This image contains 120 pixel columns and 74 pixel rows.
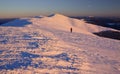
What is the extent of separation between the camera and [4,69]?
17062 millimetres

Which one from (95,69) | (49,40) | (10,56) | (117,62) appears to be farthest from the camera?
(49,40)

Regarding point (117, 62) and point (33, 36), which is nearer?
point (117, 62)

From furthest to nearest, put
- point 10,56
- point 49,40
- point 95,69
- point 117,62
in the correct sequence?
point 49,40, point 117,62, point 10,56, point 95,69

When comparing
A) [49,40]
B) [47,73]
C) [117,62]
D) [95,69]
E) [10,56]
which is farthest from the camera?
[49,40]

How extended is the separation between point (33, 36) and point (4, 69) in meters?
12.3

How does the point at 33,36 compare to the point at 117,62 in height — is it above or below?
above

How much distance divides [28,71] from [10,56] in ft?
14.9

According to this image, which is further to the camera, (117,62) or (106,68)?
(117,62)

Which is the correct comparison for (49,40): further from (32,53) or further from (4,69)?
(4,69)

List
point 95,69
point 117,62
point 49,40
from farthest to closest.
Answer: point 49,40, point 117,62, point 95,69

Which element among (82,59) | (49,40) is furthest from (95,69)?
(49,40)

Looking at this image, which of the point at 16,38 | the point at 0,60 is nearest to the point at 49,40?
the point at 16,38

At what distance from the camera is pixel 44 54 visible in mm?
21688

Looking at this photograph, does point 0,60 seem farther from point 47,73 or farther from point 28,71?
point 47,73
